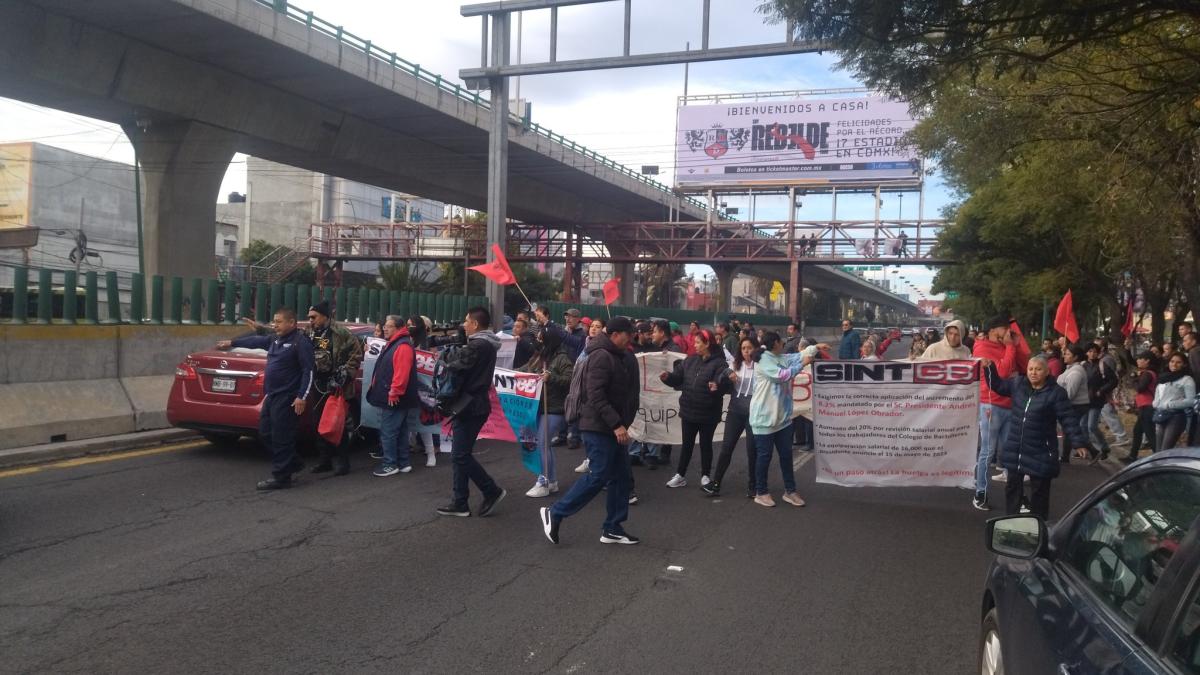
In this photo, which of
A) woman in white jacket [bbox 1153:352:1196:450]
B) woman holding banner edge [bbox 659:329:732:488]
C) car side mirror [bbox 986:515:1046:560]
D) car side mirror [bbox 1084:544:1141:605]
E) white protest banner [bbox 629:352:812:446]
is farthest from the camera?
woman in white jacket [bbox 1153:352:1196:450]

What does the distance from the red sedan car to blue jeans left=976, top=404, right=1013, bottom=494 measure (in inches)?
247

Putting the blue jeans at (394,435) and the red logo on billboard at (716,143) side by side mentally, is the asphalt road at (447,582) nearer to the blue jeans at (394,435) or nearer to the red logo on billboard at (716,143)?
the blue jeans at (394,435)

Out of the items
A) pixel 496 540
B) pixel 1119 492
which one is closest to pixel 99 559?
pixel 496 540

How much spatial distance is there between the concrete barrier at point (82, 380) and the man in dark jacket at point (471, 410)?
521 cm

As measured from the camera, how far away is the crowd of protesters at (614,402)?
6.82m

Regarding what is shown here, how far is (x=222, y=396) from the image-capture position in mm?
9438

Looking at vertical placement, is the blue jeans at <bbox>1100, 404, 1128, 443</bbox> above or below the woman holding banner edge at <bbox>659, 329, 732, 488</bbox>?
below

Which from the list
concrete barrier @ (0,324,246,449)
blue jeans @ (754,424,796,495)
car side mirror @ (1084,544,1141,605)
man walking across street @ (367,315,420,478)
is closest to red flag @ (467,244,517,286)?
concrete barrier @ (0,324,246,449)

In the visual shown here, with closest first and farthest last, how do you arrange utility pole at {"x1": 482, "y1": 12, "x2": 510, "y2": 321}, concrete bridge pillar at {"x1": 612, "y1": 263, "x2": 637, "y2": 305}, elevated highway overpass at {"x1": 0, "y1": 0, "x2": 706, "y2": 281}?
1. elevated highway overpass at {"x1": 0, "y1": 0, "x2": 706, "y2": 281}
2. utility pole at {"x1": 482, "y1": 12, "x2": 510, "y2": 321}
3. concrete bridge pillar at {"x1": 612, "y1": 263, "x2": 637, "y2": 305}

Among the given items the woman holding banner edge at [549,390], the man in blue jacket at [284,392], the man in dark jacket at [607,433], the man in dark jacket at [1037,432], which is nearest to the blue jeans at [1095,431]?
the man in dark jacket at [1037,432]

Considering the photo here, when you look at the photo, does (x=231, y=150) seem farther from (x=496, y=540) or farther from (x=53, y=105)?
(x=496, y=540)

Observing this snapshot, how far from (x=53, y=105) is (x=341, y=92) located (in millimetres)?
6676

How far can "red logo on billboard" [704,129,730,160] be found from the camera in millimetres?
49438

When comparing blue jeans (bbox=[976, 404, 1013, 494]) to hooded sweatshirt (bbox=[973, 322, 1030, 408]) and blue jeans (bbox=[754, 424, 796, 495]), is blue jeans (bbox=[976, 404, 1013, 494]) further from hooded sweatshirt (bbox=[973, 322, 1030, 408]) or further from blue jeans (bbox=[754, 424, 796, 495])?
blue jeans (bbox=[754, 424, 796, 495])
